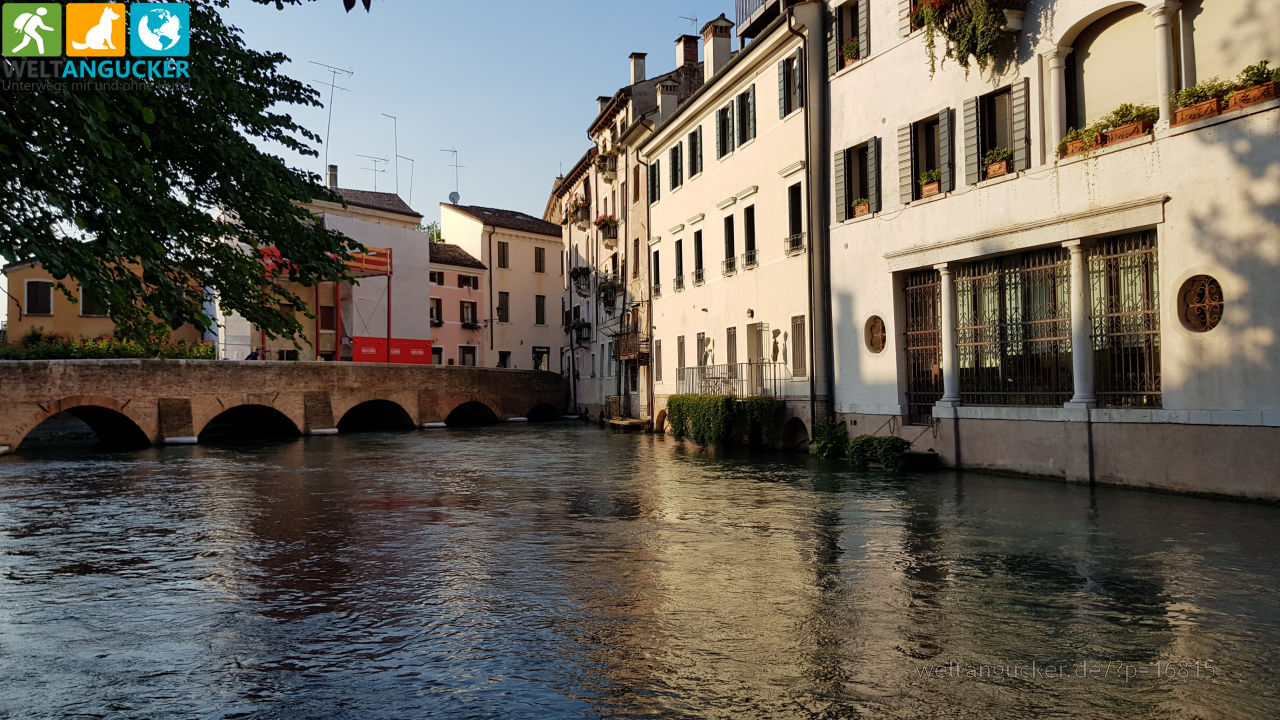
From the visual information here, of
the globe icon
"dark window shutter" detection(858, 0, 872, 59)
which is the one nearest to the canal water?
the globe icon

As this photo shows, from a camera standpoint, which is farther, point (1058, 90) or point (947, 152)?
point (947, 152)

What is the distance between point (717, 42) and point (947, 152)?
13781mm

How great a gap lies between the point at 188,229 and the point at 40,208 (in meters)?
2.12

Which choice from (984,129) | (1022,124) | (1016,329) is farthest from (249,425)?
(1022,124)

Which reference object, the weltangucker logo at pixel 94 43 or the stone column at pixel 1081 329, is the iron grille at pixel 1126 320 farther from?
the weltangucker logo at pixel 94 43

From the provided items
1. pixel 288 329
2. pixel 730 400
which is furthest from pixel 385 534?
pixel 730 400

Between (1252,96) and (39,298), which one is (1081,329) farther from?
(39,298)

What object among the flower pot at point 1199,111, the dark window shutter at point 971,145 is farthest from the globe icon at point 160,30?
the dark window shutter at point 971,145

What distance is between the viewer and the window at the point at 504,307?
2239 inches

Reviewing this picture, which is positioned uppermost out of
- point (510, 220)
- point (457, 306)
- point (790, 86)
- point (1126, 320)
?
point (510, 220)

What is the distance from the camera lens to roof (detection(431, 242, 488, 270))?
176 feet

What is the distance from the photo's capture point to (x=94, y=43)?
26.5 ft

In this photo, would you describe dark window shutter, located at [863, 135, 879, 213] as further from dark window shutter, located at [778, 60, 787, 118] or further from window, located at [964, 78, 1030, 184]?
dark window shutter, located at [778, 60, 787, 118]

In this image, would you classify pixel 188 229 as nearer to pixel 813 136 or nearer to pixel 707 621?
pixel 707 621
